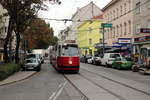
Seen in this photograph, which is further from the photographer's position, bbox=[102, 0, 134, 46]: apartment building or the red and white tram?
bbox=[102, 0, 134, 46]: apartment building

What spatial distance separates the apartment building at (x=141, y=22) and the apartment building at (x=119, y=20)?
113 cm

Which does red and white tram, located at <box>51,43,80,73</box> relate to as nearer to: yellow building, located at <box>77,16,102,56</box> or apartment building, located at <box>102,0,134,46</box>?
apartment building, located at <box>102,0,134,46</box>


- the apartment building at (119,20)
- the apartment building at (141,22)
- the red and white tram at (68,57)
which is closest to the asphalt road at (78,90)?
the red and white tram at (68,57)

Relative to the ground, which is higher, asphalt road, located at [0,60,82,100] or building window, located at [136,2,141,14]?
building window, located at [136,2,141,14]

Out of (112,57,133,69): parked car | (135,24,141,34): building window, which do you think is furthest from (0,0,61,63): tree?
(135,24,141,34): building window

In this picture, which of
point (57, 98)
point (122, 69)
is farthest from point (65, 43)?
point (57, 98)

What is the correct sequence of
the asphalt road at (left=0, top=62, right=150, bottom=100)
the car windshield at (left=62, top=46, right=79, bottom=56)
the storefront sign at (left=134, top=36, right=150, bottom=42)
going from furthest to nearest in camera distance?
the storefront sign at (left=134, top=36, right=150, bottom=42) < the car windshield at (left=62, top=46, right=79, bottom=56) < the asphalt road at (left=0, top=62, right=150, bottom=100)

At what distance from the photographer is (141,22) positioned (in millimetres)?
37312

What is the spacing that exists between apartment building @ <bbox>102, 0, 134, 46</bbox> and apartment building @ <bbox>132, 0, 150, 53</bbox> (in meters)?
1.13

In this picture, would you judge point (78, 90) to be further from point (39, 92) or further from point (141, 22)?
point (141, 22)

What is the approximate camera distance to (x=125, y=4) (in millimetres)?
43719

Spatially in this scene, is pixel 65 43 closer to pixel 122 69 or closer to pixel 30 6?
pixel 30 6

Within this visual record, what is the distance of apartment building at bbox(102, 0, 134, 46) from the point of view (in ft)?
135

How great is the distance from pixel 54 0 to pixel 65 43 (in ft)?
15.8
